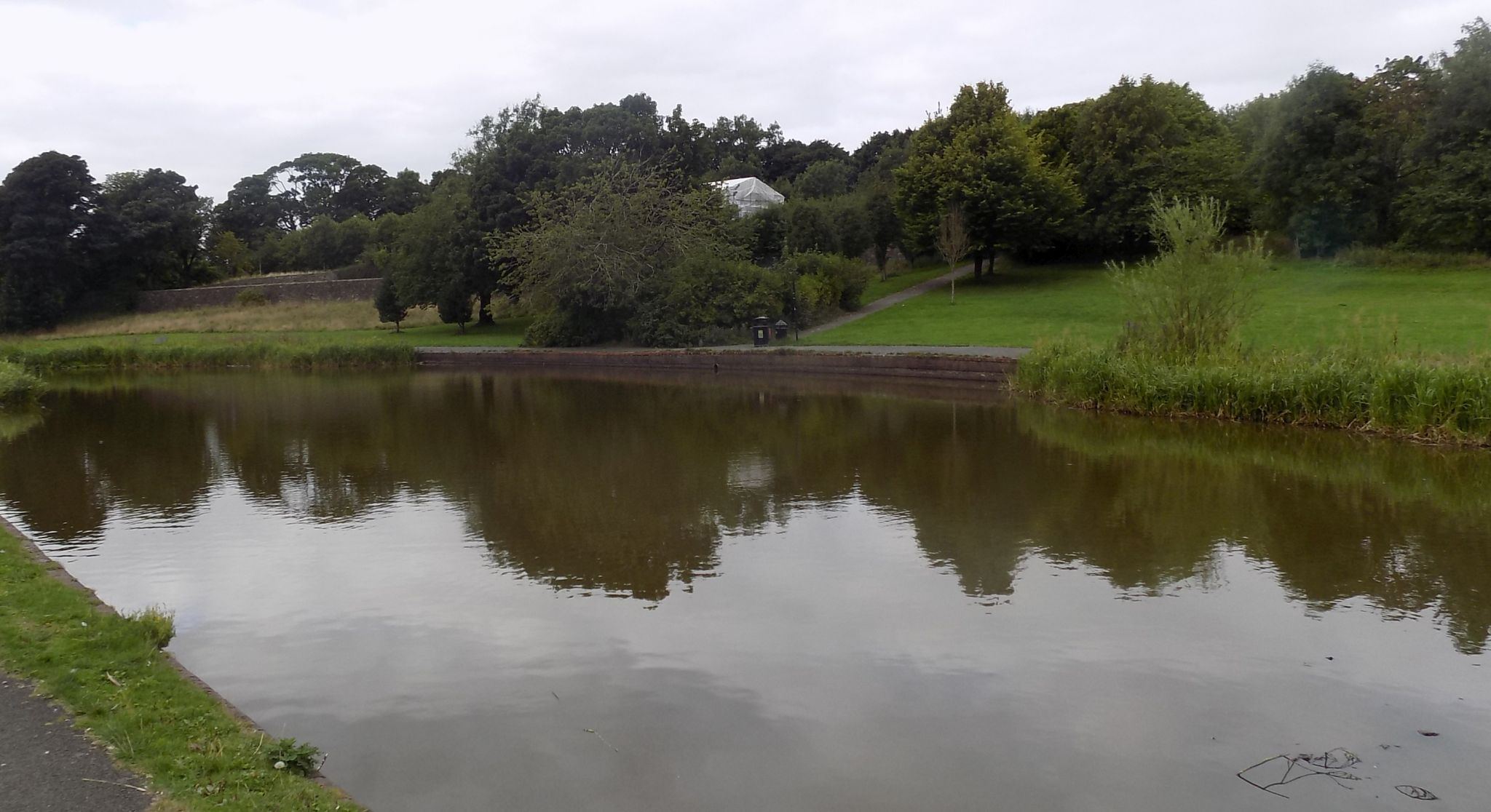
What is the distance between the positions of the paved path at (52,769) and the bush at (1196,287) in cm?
1602

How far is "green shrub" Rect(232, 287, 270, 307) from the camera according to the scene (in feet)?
160

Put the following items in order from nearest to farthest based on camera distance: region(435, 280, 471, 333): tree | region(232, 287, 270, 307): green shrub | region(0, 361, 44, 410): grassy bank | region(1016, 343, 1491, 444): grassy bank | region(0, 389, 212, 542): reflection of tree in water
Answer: region(0, 389, 212, 542): reflection of tree in water → region(1016, 343, 1491, 444): grassy bank → region(0, 361, 44, 410): grassy bank → region(435, 280, 471, 333): tree → region(232, 287, 270, 307): green shrub

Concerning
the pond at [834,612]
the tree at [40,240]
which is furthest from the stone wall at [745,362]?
the tree at [40,240]

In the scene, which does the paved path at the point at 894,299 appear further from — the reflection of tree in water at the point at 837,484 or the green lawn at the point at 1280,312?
the reflection of tree in water at the point at 837,484

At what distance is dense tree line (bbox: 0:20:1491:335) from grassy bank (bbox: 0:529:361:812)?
24837mm

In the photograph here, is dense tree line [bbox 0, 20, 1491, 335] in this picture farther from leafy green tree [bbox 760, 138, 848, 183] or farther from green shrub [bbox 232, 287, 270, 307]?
leafy green tree [bbox 760, 138, 848, 183]

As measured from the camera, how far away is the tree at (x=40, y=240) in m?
48.5

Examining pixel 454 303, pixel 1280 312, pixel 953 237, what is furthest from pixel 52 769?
pixel 454 303

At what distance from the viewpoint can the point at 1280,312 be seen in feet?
80.6

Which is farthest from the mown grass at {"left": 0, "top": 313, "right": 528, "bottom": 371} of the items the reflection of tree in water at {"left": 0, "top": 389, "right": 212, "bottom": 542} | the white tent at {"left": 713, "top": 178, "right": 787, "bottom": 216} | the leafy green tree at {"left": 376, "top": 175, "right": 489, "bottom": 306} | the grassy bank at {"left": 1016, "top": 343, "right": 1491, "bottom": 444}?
the grassy bank at {"left": 1016, "top": 343, "right": 1491, "bottom": 444}

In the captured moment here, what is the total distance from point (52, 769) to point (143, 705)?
2.29 feet

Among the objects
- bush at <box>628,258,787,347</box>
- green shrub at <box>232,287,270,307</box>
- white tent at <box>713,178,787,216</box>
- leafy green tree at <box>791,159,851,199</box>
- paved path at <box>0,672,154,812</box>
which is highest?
leafy green tree at <box>791,159,851,199</box>

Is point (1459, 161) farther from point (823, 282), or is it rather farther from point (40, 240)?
point (40, 240)

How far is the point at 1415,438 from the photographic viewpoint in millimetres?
13109
